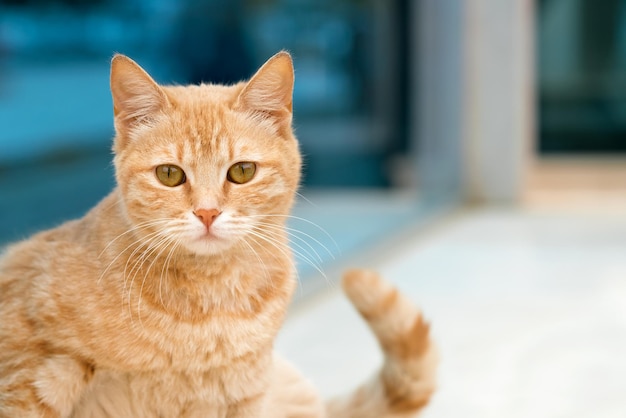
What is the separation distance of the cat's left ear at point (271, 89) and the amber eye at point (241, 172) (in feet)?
0.25

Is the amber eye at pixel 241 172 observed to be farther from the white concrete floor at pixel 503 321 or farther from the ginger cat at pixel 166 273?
the white concrete floor at pixel 503 321

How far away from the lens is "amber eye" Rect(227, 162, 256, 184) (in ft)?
3.34

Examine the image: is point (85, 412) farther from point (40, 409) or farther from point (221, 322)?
point (221, 322)

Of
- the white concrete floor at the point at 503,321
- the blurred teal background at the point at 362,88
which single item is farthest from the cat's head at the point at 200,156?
the white concrete floor at the point at 503,321

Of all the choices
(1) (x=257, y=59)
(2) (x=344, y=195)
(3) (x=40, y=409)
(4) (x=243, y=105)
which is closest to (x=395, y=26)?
(2) (x=344, y=195)

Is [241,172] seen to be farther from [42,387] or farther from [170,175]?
[42,387]

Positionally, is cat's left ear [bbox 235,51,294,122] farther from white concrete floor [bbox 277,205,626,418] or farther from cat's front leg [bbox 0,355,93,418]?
white concrete floor [bbox 277,205,626,418]

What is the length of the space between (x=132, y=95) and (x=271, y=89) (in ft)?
0.56

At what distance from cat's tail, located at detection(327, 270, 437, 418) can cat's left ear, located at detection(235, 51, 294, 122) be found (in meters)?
0.31

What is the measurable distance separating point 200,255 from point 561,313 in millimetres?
1432

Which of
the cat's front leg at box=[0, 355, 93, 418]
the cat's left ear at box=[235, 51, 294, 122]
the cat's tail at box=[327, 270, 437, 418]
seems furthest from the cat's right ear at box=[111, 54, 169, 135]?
the cat's tail at box=[327, 270, 437, 418]

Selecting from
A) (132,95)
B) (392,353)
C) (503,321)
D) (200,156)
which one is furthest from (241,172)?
(503,321)

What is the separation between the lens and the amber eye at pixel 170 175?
100cm

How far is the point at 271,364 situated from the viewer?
3.62ft
